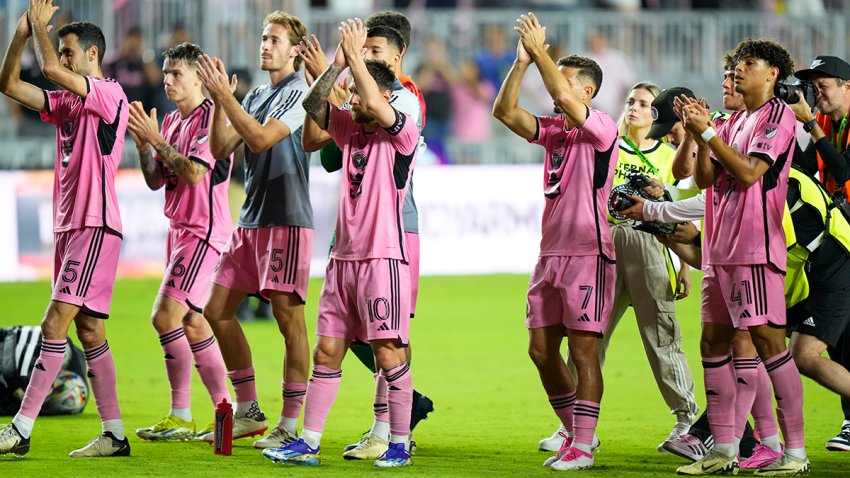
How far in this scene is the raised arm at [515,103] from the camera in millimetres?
6625

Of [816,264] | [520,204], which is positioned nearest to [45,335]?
[816,264]

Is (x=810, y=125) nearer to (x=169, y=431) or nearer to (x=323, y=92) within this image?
(x=323, y=92)

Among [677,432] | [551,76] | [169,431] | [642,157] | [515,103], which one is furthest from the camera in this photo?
[642,157]

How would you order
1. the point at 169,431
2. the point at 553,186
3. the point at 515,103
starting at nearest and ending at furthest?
the point at 515,103
the point at 553,186
the point at 169,431

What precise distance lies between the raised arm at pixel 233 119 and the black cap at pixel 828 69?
3072mm

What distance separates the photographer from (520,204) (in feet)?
57.1

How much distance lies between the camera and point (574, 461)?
257 inches

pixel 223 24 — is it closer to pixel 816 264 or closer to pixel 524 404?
pixel 524 404

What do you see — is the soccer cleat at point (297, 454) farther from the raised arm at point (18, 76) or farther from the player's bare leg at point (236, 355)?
the raised arm at point (18, 76)

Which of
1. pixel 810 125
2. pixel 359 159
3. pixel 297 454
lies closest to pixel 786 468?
pixel 810 125

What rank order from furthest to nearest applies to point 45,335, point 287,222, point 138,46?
point 138,46 < point 287,222 < point 45,335

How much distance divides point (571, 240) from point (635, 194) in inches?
18.7

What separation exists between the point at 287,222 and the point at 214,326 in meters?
0.79

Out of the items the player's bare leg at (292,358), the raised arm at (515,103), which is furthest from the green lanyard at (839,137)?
the player's bare leg at (292,358)
